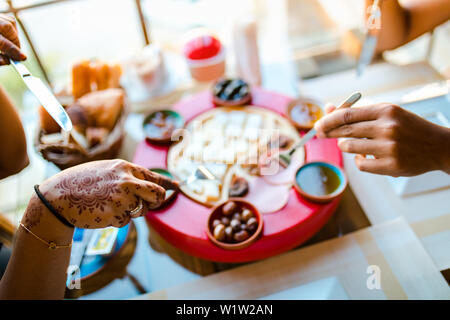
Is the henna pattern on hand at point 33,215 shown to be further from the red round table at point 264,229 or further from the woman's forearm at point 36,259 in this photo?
the red round table at point 264,229

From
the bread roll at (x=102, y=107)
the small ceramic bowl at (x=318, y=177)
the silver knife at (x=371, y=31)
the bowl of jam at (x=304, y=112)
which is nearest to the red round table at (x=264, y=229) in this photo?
the small ceramic bowl at (x=318, y=177)

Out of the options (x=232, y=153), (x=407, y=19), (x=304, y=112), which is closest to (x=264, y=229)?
(x=232, y=153)

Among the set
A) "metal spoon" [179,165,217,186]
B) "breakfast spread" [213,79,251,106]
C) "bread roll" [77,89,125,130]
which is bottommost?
"metal spoon" [179,165,217,186]

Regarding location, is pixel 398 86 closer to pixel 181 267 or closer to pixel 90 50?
pixel 181 267

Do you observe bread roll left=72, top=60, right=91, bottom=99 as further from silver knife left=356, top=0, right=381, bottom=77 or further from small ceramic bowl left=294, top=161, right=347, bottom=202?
silver knife left=356, top=0, right=381, bottom=77

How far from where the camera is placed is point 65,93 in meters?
1.67

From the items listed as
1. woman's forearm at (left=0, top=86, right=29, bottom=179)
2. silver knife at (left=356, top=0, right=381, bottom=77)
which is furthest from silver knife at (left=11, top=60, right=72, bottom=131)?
silver knife at (left=356, top=0, right=381, bottom=77)

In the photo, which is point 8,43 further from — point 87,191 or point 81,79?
point 81,79

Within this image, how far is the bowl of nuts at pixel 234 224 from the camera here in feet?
3.87

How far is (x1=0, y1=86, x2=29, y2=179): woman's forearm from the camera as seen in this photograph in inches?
45.6

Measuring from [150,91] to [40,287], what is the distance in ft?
4.31

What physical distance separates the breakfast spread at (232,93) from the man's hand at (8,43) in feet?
3.17

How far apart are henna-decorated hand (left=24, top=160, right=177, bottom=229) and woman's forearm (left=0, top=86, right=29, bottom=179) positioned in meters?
0.40
